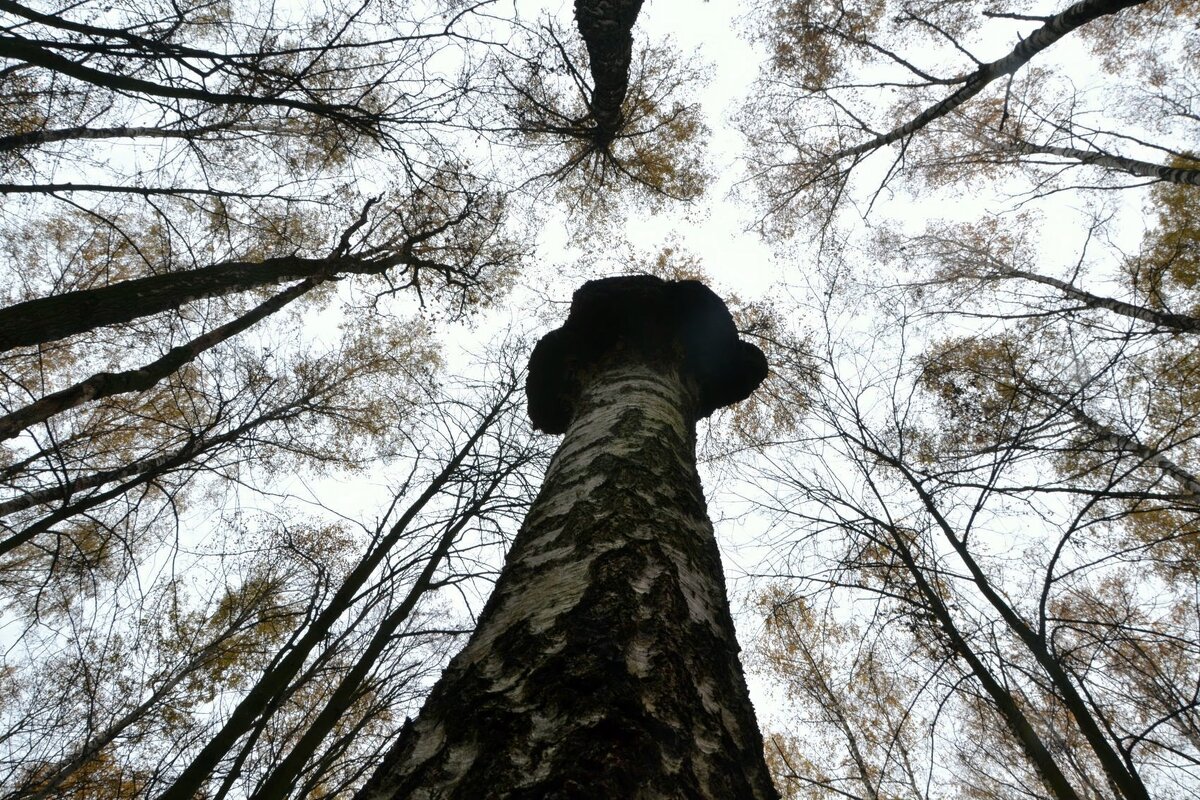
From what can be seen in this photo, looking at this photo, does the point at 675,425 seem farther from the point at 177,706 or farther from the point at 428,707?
the point at 177,706

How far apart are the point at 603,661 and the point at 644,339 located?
2292 millimetres

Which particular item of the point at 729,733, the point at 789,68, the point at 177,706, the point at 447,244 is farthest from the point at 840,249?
the point at 177,706

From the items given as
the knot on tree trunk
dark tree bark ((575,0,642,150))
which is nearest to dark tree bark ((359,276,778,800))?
the knot on tree trunk

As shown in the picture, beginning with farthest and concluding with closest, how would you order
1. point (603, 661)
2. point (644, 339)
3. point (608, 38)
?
point (608, 38) → point (644, 339) → point (603, 661)

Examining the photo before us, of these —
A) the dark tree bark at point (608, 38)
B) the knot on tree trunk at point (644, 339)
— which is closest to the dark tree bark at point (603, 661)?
the knot on tree trunk at point (644, 339)

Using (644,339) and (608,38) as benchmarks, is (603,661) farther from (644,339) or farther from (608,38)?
(608,38)

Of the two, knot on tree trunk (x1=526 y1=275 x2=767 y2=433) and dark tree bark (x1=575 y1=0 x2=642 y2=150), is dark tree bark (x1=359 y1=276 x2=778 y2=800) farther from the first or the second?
dark tree bark (x1=575 y1=0 x2=642 y2=150)

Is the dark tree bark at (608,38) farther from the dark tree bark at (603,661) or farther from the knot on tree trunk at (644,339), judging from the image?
the dark tree bark at (603,661)

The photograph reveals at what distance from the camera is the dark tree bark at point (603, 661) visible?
85 cm

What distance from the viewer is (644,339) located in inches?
124

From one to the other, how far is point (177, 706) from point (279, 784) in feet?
18.2

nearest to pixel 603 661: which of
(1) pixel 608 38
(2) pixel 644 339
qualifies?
(2) pixel 644 339

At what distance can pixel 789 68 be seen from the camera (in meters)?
8.50

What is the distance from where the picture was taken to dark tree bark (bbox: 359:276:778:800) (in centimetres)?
85
